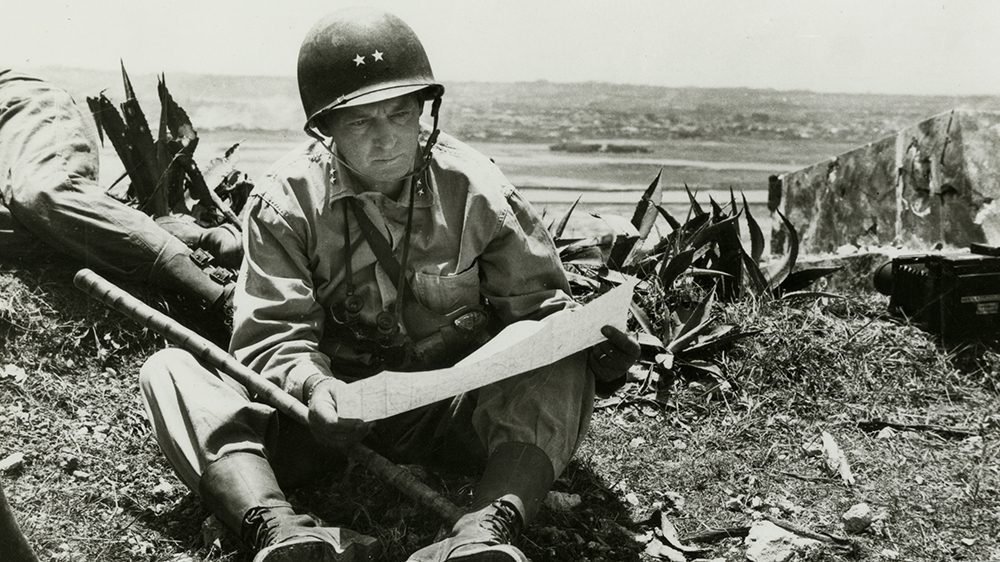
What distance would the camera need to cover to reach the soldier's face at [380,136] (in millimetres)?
3201

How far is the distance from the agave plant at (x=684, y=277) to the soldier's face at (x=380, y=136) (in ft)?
5.36

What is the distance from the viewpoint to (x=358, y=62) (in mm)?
3176

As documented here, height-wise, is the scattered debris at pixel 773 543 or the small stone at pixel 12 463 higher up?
the small stone at pixel 12 463

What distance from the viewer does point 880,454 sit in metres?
3.94

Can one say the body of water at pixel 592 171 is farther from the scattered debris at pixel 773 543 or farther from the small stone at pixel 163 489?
the small stone at pixel 163 489

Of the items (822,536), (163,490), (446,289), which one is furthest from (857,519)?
(163,490)

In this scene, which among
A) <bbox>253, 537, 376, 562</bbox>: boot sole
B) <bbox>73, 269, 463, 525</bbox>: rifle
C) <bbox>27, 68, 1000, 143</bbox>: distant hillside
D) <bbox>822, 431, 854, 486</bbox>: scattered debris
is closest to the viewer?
<bbox>253, 537, 376, 562</bbox>: boot sole

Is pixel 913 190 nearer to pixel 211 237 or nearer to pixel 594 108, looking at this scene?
pixel 211 237

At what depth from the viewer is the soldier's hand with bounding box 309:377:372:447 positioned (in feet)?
9.06

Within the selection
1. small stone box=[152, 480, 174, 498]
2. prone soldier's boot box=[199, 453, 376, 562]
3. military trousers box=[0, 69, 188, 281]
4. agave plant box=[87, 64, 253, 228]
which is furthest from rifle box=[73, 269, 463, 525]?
agave plant box=[87, 64, 253, 228]

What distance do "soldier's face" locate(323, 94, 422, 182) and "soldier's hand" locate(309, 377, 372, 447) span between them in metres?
0.73

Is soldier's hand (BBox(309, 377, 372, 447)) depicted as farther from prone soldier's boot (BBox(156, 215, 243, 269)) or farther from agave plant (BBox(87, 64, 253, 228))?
agave plant (BBox(87, 64, 253, 228))

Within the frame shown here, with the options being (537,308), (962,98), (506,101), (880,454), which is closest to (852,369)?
(880,454)

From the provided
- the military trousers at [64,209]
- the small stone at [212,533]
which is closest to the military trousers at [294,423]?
the small stone at [212,533]
